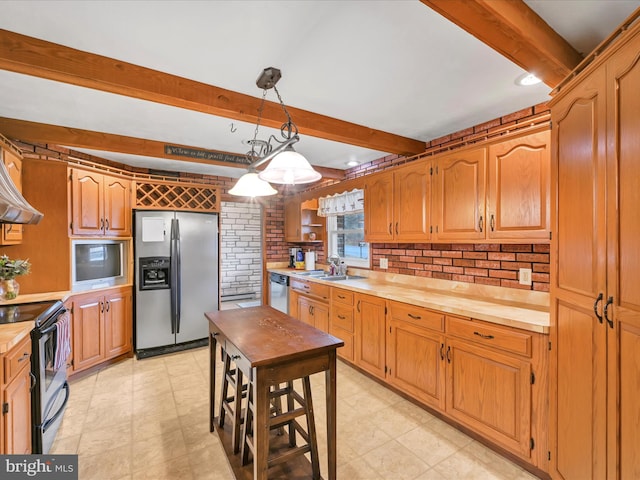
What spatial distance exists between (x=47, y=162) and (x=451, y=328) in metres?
3.79

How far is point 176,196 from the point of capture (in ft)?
12.3

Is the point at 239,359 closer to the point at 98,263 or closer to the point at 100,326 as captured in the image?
the point at 100,326

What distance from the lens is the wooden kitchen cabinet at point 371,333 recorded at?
2.69 metres

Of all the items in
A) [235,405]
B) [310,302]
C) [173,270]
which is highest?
[173,270]

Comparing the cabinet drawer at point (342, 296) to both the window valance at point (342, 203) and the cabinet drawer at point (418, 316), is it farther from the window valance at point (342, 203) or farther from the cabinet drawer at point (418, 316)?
the window valance at point (342, 203)

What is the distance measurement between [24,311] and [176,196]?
6.63 feet

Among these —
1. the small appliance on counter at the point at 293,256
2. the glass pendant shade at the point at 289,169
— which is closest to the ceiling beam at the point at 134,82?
the glass pendant shade at the point at 289,169

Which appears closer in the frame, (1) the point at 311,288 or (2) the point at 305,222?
(1) the point at 311,288

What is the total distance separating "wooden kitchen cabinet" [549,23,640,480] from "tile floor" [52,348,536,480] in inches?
24.6

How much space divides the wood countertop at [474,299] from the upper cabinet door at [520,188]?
50cm

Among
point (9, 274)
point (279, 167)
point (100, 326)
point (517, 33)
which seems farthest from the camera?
point (100, 326)

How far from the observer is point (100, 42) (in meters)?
1.55

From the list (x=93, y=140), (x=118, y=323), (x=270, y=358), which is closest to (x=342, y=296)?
(x=270, y=358)

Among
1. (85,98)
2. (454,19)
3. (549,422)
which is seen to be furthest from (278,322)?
(85,98)
